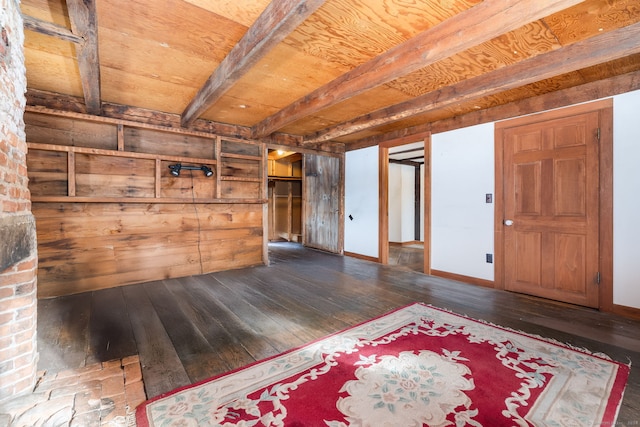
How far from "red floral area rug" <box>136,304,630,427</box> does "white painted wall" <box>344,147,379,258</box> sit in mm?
3244

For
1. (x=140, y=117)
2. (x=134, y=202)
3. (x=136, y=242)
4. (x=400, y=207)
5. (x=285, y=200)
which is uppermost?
(x=140, y=117)

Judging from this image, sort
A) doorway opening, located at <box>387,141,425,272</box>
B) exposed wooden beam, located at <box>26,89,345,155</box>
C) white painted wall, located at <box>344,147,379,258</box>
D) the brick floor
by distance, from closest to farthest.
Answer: the brick floor
exposed wooden beam, located at <box>26,89,345,155</box>
white painted wall, located at <box>344,147,379,258</box>
doorway opening, located at <box>387,141,425,272</box>

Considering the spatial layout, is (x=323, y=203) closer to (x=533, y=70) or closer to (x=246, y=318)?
(x=246, y=318)

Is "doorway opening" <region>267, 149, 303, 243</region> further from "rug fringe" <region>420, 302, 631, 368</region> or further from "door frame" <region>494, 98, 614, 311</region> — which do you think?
"door frame" <region>494, 98, 614, 311</region>

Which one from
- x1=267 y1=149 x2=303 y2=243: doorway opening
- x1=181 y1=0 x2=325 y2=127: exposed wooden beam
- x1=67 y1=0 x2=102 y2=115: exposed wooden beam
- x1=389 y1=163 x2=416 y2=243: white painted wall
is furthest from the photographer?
x1=267 y1=149 x2=303 y2=243: doorway opening

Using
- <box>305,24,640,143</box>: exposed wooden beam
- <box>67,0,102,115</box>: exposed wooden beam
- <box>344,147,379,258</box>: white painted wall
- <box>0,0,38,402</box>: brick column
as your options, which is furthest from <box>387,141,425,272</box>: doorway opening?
<box>0,0,38,402</box>: brick column

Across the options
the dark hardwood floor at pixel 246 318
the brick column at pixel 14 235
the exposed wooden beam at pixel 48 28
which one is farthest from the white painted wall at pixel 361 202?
the brick column at pixel 14 235

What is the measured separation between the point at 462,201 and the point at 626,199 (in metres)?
1.59

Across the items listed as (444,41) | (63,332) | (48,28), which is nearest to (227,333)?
(63,332)

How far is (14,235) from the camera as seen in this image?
1.47 m

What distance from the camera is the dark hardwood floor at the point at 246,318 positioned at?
197 centimetres

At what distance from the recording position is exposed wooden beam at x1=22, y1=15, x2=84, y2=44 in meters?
1.82

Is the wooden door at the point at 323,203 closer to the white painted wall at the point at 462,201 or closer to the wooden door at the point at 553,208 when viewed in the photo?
the white painted wall at the point at 462,201

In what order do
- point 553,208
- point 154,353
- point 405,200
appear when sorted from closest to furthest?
1. point 154,353
2. point 553,208
3. point 405,200
